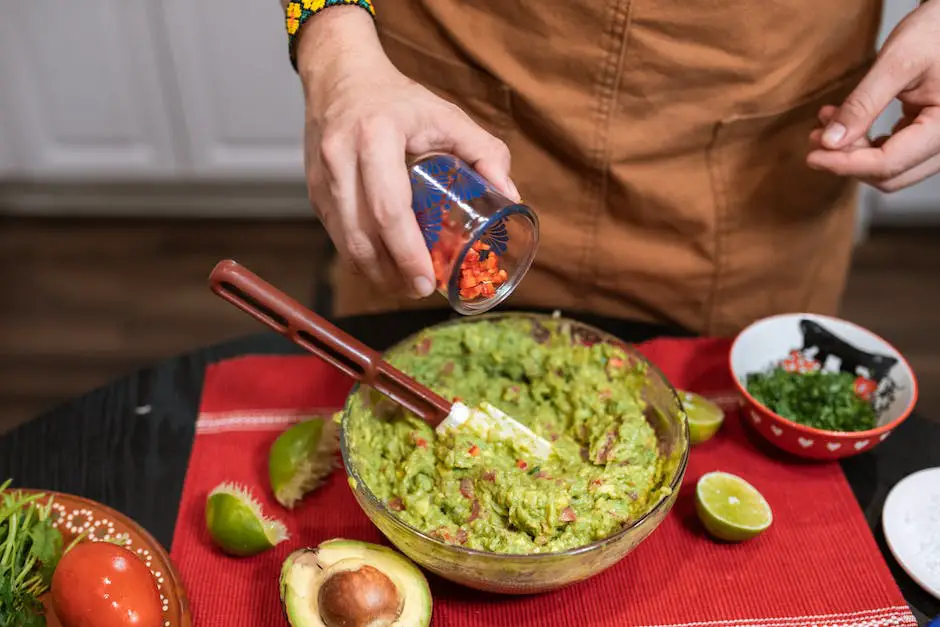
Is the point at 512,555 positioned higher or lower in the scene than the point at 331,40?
lower

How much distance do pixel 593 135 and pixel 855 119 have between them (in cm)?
41

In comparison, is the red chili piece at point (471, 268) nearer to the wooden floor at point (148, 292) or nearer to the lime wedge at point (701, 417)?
the lime wedge at point (701, 417)

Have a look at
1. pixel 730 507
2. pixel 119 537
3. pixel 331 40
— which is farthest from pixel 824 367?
pixel 119 537

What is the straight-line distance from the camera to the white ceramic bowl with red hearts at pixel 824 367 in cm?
133

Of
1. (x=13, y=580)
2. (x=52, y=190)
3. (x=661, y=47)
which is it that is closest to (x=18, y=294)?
(x=52, y=190)

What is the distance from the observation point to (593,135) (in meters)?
1.51

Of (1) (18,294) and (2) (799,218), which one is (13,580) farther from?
(1) (18,294)

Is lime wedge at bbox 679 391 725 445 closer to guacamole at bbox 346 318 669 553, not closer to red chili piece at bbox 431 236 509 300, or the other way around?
guacamole at bbox 346 318 669 553

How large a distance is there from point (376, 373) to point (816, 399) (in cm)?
72

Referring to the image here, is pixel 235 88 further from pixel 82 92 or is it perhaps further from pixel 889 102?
pixel 889 102

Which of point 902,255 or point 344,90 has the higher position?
point 344,90

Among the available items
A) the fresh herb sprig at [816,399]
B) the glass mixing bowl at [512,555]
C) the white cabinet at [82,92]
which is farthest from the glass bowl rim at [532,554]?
the white cabinet at [82,92]

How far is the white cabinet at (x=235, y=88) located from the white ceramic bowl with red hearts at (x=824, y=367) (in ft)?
7.13

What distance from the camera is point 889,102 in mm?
1358
